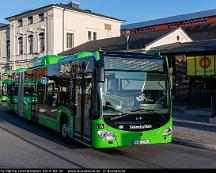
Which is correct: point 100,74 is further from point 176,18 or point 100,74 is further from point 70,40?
point 176,18

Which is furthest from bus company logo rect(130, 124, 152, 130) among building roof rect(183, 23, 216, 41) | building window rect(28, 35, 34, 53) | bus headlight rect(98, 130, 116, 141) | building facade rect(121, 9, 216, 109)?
building window rect(28, 35, 34, 53)

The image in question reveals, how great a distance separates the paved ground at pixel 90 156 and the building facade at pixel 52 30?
3400 cm

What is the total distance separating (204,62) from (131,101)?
613 inches

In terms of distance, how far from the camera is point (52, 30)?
4531 cm

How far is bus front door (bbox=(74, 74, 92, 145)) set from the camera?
34.1ft

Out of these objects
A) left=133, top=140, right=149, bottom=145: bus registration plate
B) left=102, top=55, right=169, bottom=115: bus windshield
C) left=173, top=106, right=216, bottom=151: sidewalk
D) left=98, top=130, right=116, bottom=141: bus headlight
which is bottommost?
left=173, top=106, right=216, bottom=151: sidewalk

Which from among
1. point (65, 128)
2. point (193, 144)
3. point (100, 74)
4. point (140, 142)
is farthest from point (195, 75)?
point (100, 74)

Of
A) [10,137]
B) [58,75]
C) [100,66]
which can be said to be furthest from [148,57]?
[10,137]

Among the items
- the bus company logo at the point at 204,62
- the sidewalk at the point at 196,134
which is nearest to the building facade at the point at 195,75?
the bus company logo at the point at 204,62

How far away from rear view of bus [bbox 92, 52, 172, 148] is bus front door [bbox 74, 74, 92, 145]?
490 mm

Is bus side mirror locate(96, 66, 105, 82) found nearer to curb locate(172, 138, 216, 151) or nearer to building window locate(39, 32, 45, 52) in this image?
curb locate(172, 138, 216, 151)

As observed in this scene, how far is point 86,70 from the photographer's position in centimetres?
1088

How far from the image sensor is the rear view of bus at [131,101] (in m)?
9.87

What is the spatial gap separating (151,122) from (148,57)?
1.86 m
